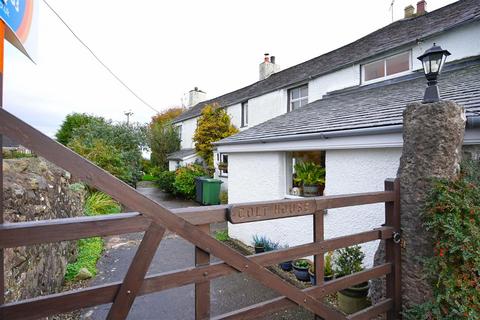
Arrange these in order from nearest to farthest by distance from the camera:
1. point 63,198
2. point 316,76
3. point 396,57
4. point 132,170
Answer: point 63,198 → point 396,57 → point 316,76 → point 132,170

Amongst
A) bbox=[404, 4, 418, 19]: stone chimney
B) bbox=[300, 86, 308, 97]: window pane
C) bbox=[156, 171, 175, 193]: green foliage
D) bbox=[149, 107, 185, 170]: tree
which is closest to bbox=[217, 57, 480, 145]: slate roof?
bbox=[300, 86, 308, 97]: window pane

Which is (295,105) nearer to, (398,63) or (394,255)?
(398,63)

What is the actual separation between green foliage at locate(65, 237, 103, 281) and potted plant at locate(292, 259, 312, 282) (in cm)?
431

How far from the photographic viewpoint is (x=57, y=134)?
98.6ft

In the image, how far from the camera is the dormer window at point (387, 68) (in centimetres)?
775

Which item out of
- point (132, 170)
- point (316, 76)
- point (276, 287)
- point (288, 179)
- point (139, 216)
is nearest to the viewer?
point (139, 216)

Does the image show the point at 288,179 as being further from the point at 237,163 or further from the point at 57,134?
the point at 57,134

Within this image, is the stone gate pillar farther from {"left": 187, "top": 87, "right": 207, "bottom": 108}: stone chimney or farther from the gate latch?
{"left": 187, "top": 87, "right": 207, "bottom": 108}: stone chimney

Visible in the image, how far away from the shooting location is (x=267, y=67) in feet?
57.9

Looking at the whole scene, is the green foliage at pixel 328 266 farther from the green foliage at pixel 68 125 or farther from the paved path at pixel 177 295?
the green foliage at pixel 68 125

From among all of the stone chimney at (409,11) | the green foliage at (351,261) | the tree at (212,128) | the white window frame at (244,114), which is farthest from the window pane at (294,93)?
the green foliage at (351,261)

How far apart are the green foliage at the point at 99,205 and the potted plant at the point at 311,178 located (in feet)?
23.6

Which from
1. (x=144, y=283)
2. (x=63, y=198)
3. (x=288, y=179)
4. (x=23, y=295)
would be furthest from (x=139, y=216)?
(x=63, y=198)

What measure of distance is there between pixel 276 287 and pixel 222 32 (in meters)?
13.9
